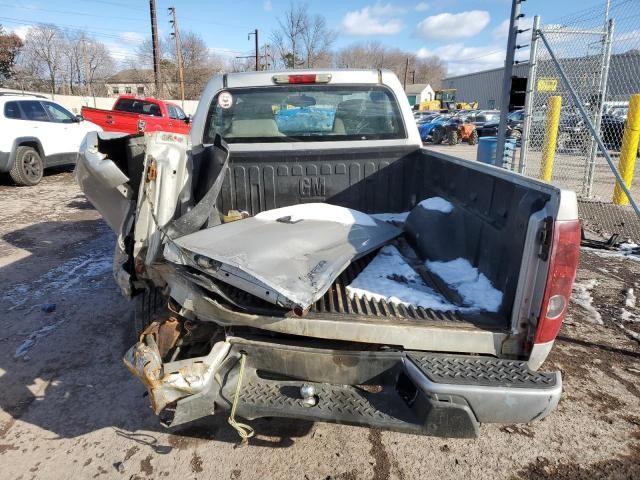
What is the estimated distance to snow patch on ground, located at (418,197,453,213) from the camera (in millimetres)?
2945

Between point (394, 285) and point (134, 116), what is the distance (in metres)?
13.1

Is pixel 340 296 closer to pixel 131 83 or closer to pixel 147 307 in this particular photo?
pixel 147 307

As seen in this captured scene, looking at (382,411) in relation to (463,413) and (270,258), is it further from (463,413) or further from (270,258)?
(270,258)

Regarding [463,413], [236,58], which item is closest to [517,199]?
[463,413]

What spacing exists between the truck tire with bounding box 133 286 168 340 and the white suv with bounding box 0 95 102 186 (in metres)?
8.60

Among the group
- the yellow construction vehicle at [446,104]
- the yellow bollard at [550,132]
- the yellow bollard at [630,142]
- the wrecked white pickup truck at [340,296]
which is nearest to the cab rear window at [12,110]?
the wrecked white pickup truck at [340,296]

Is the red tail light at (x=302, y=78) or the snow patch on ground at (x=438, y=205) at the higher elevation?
the red tail light at (x=302, y=78)

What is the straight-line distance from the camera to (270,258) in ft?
7.54

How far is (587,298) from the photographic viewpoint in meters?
4.53

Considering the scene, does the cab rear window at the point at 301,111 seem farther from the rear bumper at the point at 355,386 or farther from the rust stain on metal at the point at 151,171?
the rear bumper at the point at 355,386

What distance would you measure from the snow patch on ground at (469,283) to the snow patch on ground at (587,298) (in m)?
2.22

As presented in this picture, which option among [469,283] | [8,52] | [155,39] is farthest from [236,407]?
[8,52]

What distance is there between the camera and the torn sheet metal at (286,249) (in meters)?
2.04

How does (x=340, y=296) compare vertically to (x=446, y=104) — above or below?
below
